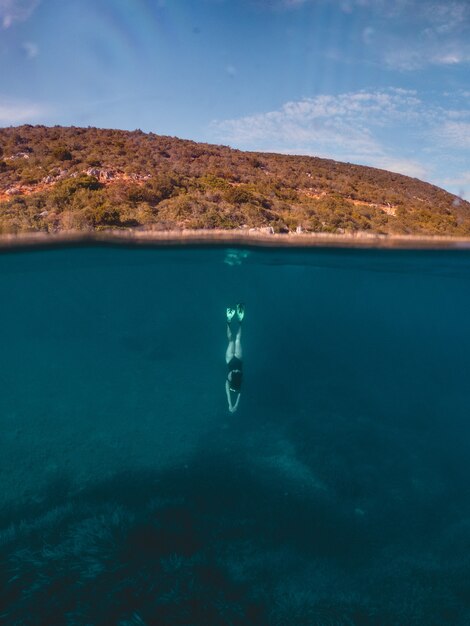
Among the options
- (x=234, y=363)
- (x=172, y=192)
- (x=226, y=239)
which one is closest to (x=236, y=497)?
(x=234, y=363)

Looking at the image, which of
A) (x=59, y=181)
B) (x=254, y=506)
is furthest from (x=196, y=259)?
(x=254, y=506)

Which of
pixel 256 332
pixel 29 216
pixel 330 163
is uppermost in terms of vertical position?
pixel 330 163

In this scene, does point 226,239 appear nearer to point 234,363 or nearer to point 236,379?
point 234,363

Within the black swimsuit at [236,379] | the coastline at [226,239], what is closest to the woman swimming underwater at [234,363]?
the black swimsuit at [236,379]

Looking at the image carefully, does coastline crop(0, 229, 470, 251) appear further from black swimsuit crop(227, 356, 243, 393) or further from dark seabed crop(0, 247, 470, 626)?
black swimsuit crop(227, 356, 243, 393)

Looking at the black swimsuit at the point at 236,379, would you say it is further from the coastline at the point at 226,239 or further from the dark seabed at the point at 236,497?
the coastline at the point at 226,239

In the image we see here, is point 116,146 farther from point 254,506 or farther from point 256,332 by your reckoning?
point 256,332
